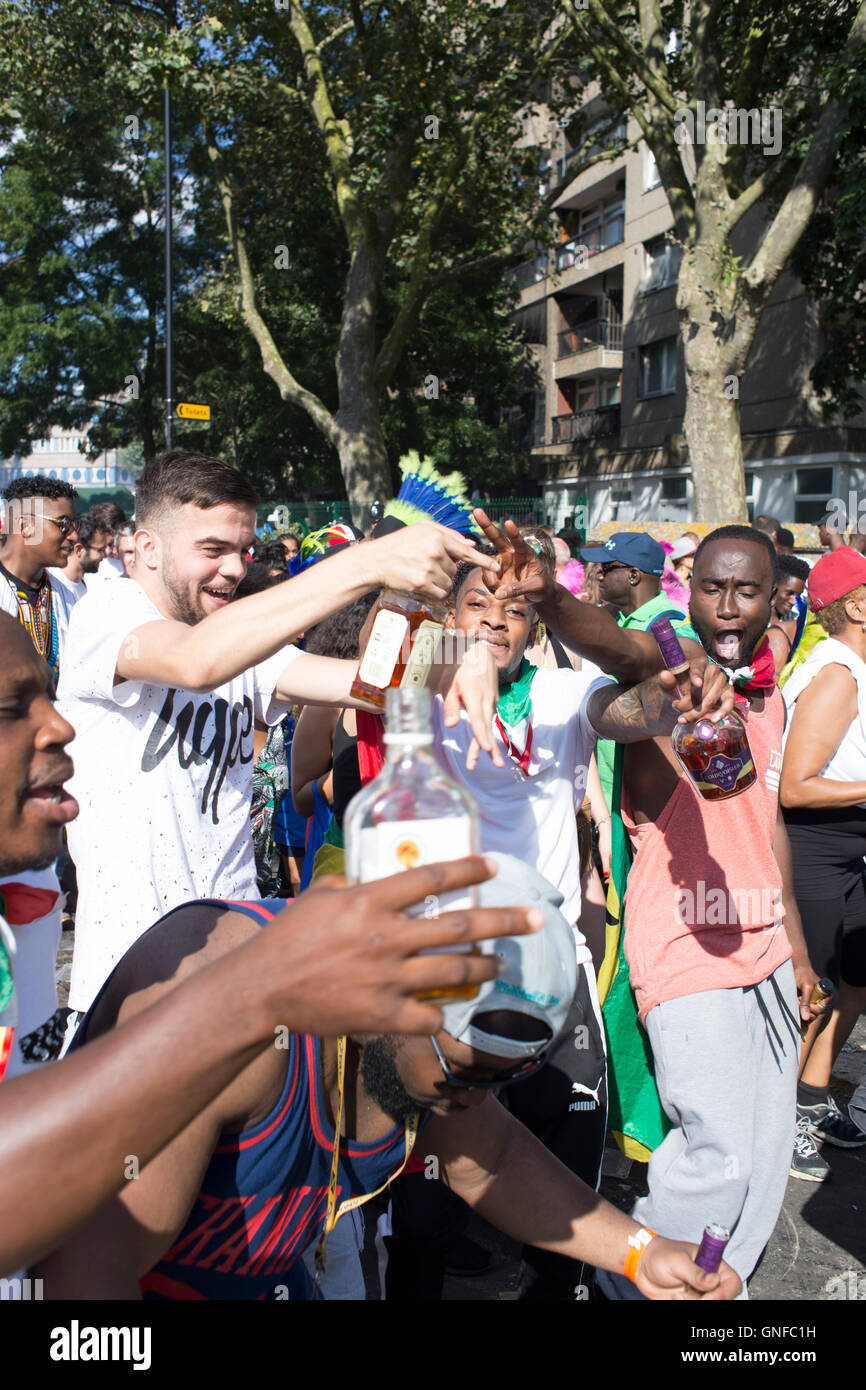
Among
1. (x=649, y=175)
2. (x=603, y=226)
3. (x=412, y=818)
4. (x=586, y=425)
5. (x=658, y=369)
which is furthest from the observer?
(x=586, y=425)

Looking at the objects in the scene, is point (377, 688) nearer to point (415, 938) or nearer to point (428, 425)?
point (415, 938)

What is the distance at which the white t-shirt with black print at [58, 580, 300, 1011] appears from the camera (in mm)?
2316

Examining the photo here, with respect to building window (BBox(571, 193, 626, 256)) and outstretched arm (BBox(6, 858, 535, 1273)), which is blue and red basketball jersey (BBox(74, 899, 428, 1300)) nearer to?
outstretched arm (BBox(6, 858, 535, 1273))

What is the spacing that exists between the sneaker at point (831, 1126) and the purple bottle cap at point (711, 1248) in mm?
2493

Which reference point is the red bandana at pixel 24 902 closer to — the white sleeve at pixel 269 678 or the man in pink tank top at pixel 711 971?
the white sleeve at pixel 269 678

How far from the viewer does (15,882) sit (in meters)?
1.54

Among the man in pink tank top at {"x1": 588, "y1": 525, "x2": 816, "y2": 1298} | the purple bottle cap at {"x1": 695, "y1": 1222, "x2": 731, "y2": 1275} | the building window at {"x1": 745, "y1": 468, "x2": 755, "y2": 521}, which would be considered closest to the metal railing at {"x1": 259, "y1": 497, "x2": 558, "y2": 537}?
the building window at {"x1": 745, "y1": 468, "x2": 755, "y2": 521}

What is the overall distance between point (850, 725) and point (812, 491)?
19888 millimetres

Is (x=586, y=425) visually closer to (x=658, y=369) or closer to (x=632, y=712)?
(x=658, y=369)

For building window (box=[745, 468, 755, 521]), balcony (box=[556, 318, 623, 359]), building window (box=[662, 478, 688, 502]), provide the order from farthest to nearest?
balcony (box=[556, 318, 623, 359]) → building window (box=[662, 478, 688, 502]) → building window (box=[745, 468, 755, 521])

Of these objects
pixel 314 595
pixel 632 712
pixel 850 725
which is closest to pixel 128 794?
pixel 314 595

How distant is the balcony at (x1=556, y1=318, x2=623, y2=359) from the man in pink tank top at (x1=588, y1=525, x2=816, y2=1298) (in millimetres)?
31604

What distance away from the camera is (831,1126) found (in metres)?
4.15

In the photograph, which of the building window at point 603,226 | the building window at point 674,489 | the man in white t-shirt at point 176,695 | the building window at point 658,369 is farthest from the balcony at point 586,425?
the man in white t-shirt at point 176,695
